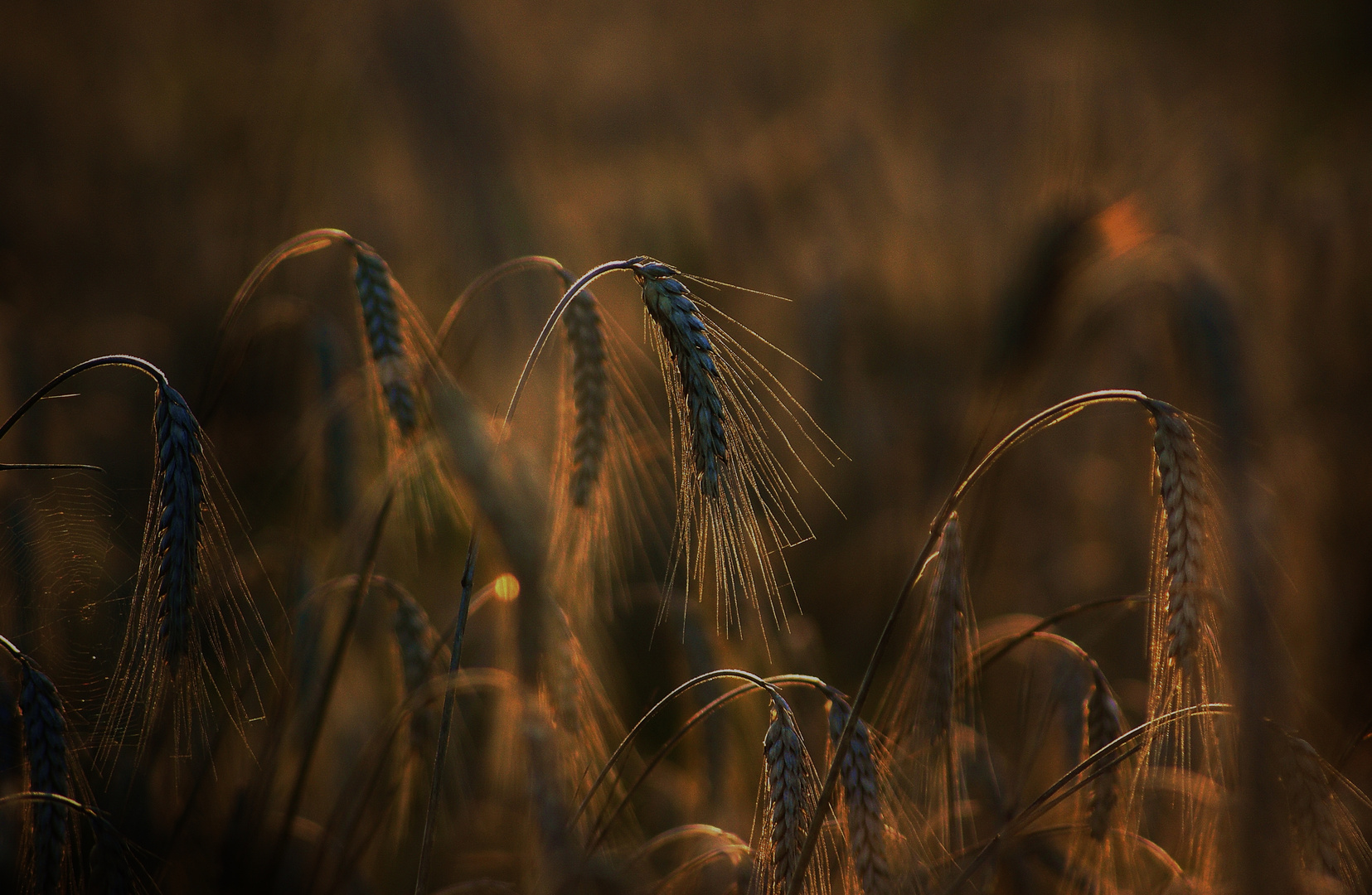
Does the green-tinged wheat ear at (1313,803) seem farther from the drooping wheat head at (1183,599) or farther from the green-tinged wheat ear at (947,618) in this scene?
the green-tinged wheat ear at (947,618)

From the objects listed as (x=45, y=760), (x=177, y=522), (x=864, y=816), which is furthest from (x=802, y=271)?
(x=45, y=760)

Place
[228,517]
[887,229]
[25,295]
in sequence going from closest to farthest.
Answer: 1. [228,517]
2. [25,295]
3. [887,229]

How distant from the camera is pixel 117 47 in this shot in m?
7.01

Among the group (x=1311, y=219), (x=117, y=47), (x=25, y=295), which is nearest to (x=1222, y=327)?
(x=1311, y=219)

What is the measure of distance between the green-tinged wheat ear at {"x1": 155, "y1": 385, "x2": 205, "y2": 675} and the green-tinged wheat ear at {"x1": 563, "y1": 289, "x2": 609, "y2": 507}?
587 millimetres

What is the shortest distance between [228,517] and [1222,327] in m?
3.05

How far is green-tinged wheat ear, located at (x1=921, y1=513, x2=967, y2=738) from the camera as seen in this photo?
1275 millimetres

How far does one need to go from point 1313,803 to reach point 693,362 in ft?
3.59

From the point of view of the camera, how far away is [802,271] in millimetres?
4418

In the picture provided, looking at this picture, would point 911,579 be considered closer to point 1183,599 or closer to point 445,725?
point 1183,599

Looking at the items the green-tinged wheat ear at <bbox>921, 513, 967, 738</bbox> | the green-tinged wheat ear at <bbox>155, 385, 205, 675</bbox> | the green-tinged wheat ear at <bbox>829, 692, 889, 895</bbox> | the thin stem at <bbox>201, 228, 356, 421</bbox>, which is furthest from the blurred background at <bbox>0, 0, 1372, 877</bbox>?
the green-tinged wheat ear at <bbox>829, 692, 889, 895</bbox>

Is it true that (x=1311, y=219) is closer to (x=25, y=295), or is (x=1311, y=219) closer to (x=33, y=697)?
(x=33, y=697)

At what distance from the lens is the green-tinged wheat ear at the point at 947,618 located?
1275 millimetres

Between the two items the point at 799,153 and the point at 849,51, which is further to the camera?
the point at 849,51
